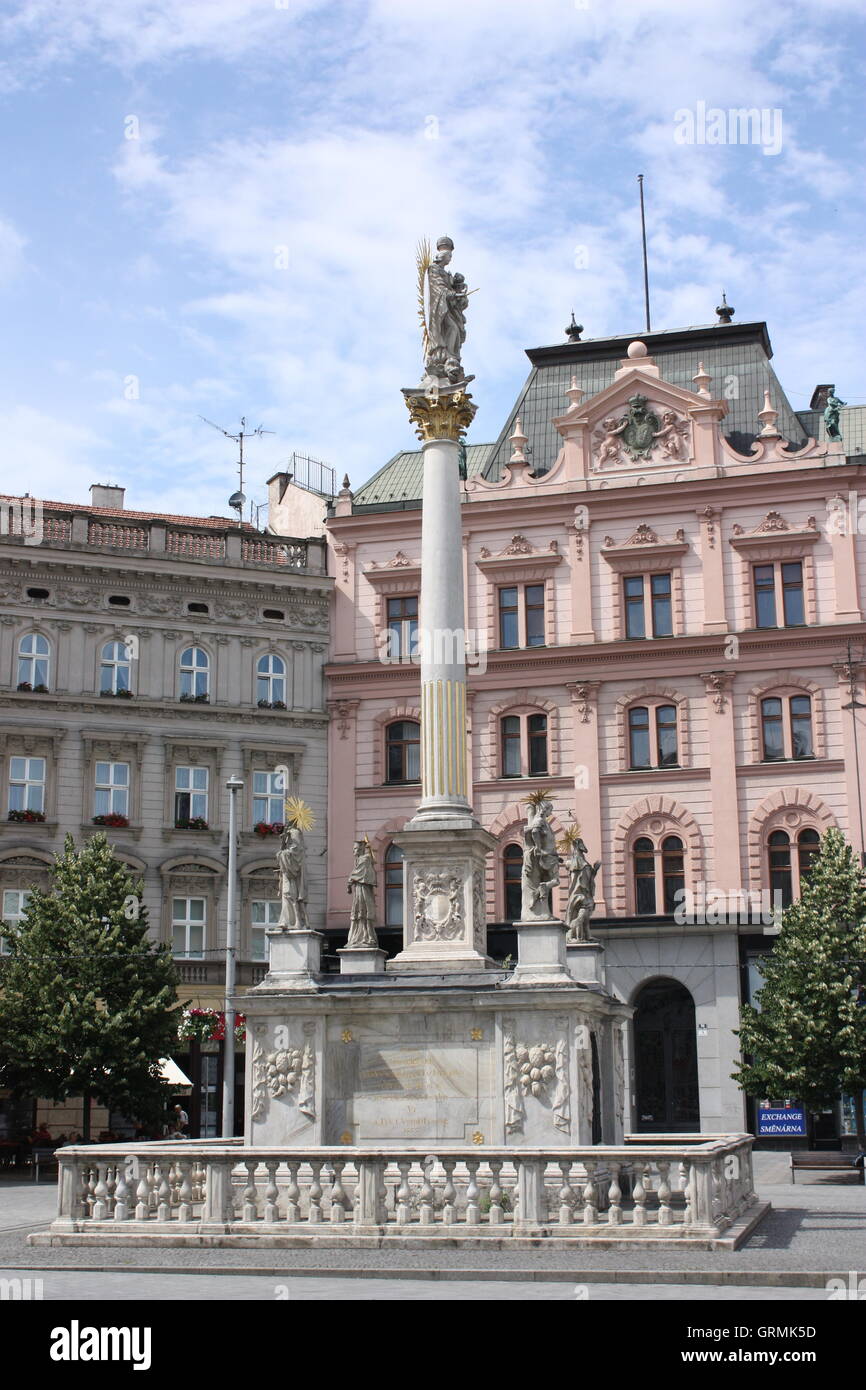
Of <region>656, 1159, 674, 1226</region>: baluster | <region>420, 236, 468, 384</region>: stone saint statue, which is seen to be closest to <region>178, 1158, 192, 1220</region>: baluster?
<region>656, 1159, 674, 1226</region>: baluster

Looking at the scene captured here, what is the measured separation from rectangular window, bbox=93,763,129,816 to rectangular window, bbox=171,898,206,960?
2.92 meters

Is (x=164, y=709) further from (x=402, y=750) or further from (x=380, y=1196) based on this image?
(x=380, y=1196)

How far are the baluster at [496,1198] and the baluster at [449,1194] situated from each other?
0.42 meters

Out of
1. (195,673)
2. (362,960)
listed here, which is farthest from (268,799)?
(362,960)

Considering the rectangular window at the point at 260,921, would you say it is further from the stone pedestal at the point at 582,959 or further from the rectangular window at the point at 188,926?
the stone pedestal at the point at 582,959

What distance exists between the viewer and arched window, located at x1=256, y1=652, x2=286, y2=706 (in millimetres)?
46812

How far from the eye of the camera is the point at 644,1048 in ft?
141

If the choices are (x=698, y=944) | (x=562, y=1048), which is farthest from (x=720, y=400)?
(x=562, y=1048)

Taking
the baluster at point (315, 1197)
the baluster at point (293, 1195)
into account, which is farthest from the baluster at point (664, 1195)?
the baluster at point (293, 1195)

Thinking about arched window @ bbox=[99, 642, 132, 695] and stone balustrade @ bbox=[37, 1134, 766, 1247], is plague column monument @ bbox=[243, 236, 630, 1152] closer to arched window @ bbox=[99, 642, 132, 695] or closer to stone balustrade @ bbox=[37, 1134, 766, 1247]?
stone balustrade @ bbox=[37, 1134, 766, 1247]

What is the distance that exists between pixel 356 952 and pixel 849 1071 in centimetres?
1455

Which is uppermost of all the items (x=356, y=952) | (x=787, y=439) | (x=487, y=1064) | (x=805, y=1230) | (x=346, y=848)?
(x=787, y=439)

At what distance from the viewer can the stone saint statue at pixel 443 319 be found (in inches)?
1094
